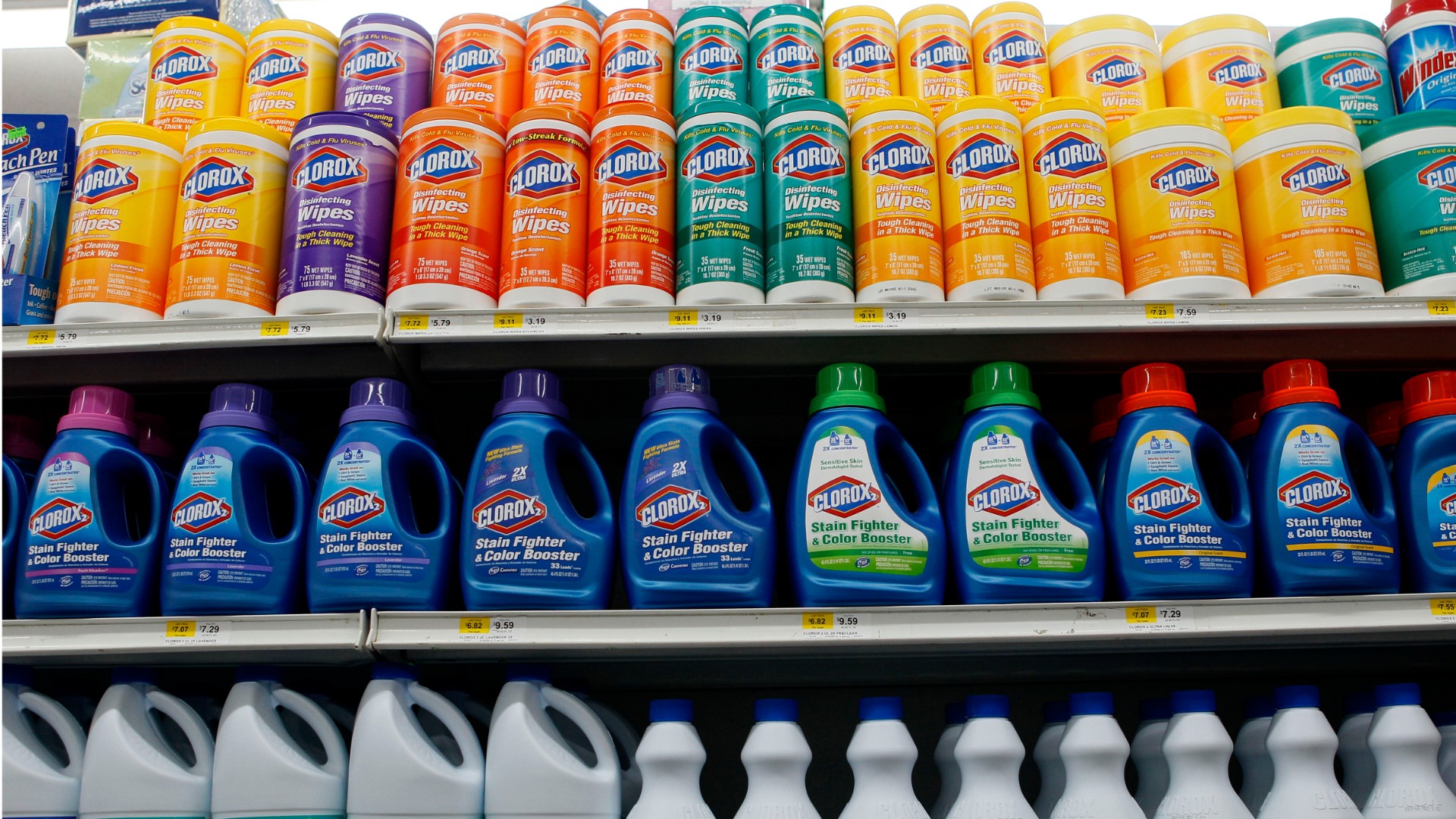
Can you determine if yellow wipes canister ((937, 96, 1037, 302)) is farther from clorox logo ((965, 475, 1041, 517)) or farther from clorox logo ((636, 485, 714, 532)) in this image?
clorox logo ((636, 485, 714, 532))

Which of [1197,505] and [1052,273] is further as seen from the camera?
[1052,273]

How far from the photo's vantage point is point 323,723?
1355mm

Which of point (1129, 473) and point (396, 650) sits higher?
point (1129, 473)

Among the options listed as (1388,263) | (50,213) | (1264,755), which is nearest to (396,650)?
(50,213)

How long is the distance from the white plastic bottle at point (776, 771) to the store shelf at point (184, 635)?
1.80 ft

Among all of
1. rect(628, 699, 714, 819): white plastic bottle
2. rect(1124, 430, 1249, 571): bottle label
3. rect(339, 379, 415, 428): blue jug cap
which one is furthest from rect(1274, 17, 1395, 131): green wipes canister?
rect(339, 379, 415, 428): blue jug cap

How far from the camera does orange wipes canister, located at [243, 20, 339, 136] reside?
175 centimetres

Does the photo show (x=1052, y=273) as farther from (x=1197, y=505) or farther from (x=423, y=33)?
(x=423, y=33)

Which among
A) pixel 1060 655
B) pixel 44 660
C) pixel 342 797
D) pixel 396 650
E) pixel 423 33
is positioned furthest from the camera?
pixel 423 33

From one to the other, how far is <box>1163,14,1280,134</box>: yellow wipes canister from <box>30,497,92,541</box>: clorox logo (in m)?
1.94

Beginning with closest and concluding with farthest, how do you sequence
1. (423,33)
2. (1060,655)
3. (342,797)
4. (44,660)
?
(342,797) → (44,660) → (1060,655) → (423,33)

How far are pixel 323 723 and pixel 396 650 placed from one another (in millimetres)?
136

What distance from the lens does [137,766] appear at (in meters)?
1.29

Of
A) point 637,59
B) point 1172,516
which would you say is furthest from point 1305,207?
point 637,59
